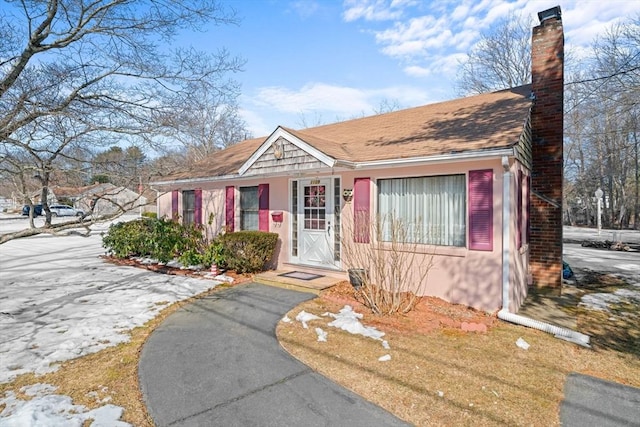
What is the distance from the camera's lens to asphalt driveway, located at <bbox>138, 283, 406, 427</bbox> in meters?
2.98

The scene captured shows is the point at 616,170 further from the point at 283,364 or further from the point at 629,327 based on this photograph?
the point at 283,364

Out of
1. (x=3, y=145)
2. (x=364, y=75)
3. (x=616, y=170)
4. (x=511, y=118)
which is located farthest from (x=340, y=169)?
(x=616, y=170)

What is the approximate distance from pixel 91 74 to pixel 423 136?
6299 millimetres

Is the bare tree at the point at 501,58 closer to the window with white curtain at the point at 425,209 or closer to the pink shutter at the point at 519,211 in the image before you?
the pink shutter at the point at 519,211

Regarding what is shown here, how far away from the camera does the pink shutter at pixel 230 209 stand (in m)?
10.1

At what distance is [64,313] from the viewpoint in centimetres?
580

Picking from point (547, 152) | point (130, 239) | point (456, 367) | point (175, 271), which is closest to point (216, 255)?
point (175, 271)

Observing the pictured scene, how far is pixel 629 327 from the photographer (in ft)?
17.8

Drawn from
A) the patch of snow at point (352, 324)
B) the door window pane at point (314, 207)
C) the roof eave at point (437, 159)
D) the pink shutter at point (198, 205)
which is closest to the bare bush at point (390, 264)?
the patch of snow at point (352, 324)

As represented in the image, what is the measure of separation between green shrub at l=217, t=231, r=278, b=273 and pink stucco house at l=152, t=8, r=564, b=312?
0.50 meters

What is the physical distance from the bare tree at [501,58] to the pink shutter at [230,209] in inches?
850

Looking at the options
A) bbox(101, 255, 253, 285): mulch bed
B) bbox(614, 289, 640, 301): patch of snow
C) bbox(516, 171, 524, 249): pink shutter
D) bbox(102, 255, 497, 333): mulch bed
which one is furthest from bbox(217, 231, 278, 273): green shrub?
bbox(614, 289, 640, 301): patch of snow

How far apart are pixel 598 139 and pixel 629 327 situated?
29175mm

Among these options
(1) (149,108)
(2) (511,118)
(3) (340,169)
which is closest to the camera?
(1) (149,108)
